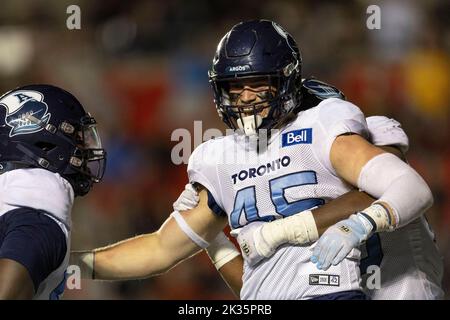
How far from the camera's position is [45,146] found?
368 centimetres

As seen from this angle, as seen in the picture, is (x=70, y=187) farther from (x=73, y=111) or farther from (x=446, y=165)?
(x=446, y=165)

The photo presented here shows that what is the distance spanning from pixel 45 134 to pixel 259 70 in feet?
3.26

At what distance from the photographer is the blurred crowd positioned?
733 centimetres

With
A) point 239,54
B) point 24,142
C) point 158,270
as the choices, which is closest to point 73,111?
point 24,142

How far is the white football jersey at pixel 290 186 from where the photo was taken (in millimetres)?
3896

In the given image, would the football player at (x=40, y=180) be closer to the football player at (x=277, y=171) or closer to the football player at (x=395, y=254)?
the football player at (x=277, y=171)

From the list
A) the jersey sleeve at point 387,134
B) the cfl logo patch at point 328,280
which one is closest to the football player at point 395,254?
the jersey sleeve at point 387,134

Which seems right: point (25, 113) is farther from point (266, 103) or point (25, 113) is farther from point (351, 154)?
point (351, 154)

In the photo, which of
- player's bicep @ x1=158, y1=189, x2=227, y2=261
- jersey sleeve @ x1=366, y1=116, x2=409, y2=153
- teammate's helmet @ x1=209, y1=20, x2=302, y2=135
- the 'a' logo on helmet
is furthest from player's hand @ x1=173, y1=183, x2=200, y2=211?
the 'a' logo on helmet

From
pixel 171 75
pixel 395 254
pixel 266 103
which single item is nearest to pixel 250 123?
pixel 266 103

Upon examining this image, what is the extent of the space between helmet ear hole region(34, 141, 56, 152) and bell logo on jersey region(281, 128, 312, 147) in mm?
997

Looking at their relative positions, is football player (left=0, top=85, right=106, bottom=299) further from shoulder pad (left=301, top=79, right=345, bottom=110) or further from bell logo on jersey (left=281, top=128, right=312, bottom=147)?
shoulder pad (left=301, top=79, right=345, bottom=110)

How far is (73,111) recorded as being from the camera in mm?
3805

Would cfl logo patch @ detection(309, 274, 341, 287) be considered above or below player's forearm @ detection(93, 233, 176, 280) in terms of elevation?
above
